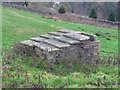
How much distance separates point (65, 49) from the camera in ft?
30.2

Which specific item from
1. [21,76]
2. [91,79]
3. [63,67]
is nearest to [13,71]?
[21,76]

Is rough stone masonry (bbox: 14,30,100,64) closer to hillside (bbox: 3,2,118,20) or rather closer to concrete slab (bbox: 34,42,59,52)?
concrete slab (bbox: 34,42,59,52)

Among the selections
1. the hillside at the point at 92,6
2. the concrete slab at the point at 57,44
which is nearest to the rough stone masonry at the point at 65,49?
the concrete slab at the point at 57,44

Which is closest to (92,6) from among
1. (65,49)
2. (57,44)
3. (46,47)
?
(57,44)

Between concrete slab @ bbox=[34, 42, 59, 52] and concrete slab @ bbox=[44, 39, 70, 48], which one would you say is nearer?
concrete slab @ bbox=[34, 42, 59, 52]

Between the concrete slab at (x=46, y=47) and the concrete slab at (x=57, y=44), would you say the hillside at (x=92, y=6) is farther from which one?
the concrete slab at (x=46, y=47)

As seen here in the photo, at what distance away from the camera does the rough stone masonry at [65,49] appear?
29.6 feet

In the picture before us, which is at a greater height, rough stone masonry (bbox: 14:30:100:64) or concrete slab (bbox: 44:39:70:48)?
concrete slab (bbox: 44:39:70:48)

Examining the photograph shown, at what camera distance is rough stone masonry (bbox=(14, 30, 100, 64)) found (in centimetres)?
903

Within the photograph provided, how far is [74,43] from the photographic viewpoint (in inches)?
375

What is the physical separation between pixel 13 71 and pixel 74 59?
2792 millimetres

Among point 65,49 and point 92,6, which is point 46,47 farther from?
point 92,6

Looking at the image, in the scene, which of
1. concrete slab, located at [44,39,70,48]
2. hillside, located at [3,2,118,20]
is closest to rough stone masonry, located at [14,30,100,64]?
concrete slab, located at [44,39,70,48]

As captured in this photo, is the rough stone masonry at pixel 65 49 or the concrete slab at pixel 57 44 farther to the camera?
the concrete slab at pixel 57 44
